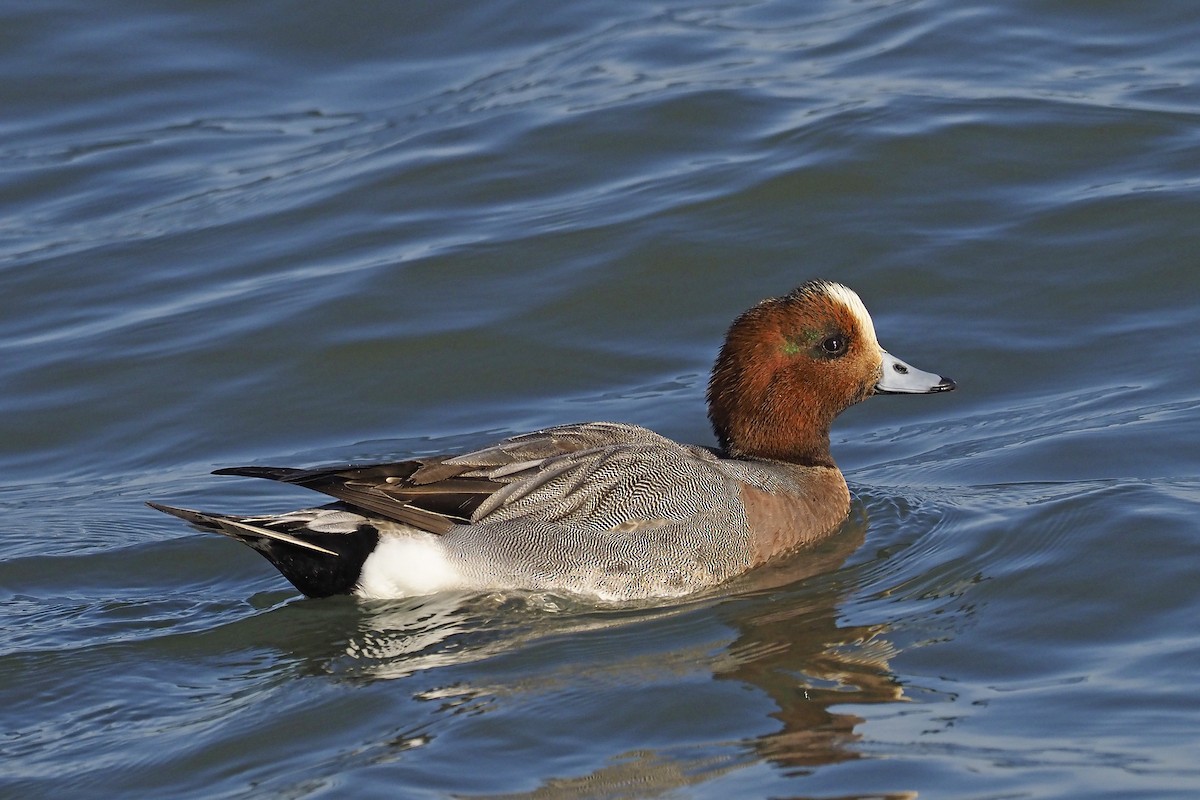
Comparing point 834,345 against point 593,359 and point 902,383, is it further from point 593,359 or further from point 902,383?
point 593,359

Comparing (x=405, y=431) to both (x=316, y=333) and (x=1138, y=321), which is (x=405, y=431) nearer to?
(x=316, y=333)

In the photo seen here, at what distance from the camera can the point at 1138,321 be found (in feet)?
28.6

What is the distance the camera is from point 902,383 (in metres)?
7.10

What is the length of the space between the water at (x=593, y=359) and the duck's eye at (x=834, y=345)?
2.21 feet

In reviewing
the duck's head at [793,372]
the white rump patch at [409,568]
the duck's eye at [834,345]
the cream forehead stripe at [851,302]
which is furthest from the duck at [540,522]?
the cream forehead stripe at [851,302]

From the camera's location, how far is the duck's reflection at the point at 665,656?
15.8 feet

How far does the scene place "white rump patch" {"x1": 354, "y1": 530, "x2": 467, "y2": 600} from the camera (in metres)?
6.14

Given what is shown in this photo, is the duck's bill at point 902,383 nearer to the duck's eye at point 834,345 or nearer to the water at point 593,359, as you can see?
the duck's eye at point 834,345

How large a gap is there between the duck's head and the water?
449 millimetres

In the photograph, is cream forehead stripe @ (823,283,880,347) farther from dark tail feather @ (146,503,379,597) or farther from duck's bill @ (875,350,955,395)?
dark tail feather @ (146,503,379,597)

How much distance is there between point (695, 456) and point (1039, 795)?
8.07ft

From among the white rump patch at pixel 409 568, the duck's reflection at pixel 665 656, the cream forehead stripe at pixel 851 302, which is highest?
the cream forehead stripe at pixel 851 302

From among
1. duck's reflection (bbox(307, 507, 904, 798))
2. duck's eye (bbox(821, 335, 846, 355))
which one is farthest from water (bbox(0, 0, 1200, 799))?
duck's eye (bbox(821, 335, 846, 355))

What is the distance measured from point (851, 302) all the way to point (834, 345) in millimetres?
185
